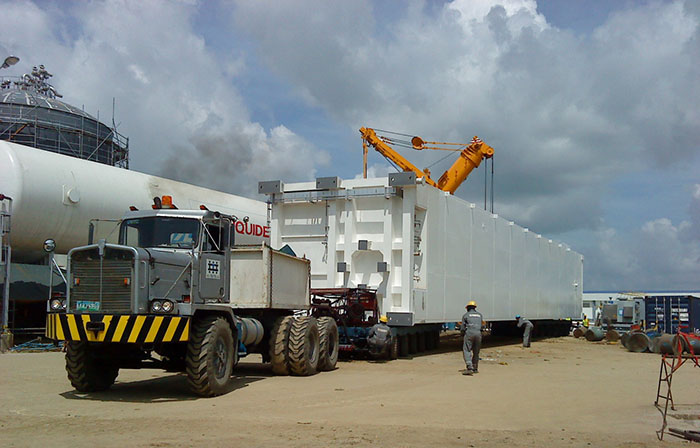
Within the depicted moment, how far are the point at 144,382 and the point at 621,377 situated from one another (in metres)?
10.1

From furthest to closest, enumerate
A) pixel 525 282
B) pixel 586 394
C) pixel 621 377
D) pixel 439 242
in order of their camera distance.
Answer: pixel 525 282
pixel 439 242
pixel 621 377
pixel 586 394

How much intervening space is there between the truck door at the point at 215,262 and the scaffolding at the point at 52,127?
2292cm

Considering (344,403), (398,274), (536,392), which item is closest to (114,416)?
(344,403)

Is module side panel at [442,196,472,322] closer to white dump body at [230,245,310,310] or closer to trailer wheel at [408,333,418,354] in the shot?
trailer wheel at [408,333,418,354]

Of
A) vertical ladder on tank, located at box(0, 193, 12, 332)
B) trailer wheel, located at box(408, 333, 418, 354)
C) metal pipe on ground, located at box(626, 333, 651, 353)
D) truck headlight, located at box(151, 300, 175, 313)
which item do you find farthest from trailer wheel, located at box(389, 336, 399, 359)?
vertical ladder on tank, located at box(0, 193, 12, 332)

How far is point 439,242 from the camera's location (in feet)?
62.8

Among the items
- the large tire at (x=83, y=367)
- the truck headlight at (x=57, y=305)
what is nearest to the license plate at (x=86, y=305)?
the truck headlight at (x=57, y=305)

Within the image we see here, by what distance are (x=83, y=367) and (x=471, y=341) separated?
8.10 metres

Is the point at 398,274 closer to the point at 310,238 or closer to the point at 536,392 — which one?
the point at 310,238

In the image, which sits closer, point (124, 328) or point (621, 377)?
point (124, 328)

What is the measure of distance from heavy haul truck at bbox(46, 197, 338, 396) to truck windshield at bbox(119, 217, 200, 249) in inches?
0.7

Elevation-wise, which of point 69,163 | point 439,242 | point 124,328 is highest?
point 69,163

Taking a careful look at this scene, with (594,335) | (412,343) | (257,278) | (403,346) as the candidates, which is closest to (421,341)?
(412,343)

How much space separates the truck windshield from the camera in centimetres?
1112
